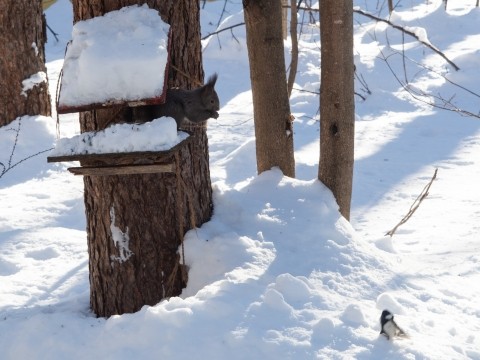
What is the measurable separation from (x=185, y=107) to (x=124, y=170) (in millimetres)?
441

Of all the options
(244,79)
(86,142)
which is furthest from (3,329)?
(244,79)

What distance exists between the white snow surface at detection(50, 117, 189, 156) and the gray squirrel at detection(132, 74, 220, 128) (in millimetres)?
193

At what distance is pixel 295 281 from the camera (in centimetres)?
357

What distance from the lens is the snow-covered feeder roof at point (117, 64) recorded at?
3.35 meters

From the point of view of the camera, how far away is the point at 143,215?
3762 mm

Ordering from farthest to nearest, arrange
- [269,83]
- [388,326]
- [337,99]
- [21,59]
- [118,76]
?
[21,59]
[269,83]
[337,99]
[118,76]
[388,326]

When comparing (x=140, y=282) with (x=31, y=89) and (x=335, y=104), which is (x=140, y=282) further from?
(x=31, y=89)

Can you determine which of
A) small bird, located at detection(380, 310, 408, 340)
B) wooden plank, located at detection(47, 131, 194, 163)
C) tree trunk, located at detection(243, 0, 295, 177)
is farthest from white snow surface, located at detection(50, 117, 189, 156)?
tree trunk, located at detection(243, 0, 295, 177)

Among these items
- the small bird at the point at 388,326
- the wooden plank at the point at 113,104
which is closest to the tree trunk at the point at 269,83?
the wooden plank at the point at 113,104

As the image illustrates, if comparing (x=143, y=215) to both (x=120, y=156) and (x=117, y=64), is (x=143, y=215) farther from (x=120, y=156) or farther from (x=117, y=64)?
(x=117, y=64)

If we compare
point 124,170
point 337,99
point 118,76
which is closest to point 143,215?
point 124,170

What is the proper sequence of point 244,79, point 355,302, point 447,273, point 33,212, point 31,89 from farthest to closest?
point 244,79, point 31,89, point 33,212, point 447,273, point 355,302

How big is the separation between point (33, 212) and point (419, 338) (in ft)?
13.5

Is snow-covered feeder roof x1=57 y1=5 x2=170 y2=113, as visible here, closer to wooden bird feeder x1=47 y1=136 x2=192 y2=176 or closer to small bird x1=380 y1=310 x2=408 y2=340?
wooden bird feeder x1=47 y1=136 x2=192 y2=176
